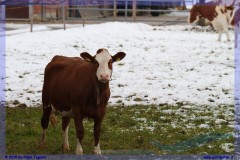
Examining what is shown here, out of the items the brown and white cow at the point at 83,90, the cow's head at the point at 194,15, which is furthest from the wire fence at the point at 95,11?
the brown and white cow at the point at 83,90

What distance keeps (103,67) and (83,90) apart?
42cm

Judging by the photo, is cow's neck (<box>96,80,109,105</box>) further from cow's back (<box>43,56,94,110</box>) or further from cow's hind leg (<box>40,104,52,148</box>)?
cow's hind leg (<box>40,104,52,148</box>)

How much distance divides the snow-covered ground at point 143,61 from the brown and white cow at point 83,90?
3879 millimetres

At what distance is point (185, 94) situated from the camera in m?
12.7

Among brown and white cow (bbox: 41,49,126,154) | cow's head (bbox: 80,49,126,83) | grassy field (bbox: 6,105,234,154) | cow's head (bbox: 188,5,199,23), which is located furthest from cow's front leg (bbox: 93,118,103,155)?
cow's head (bbox: 188,5,199,23)

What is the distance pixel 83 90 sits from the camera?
724 cm

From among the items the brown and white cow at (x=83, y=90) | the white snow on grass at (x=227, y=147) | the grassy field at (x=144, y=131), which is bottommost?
the grassy field at (x=144, y=131)

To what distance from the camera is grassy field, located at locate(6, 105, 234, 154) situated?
795cm

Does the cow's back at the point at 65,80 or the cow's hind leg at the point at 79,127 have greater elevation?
the cow's back at the point at 65,80

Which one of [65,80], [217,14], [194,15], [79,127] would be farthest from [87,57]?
[194,15]

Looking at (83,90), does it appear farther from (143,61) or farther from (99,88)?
(143,61)

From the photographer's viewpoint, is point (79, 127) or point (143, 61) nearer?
point (79, 127)

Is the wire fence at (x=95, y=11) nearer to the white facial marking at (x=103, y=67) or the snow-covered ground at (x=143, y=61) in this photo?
the snow-covered ground at (x=143, y=61)

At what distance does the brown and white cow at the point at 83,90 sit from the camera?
7.07 meters
